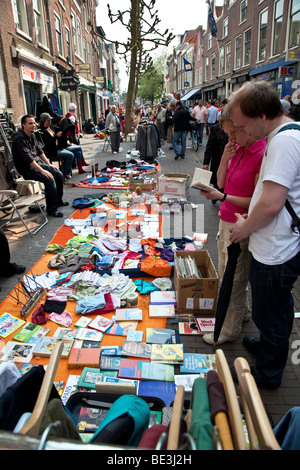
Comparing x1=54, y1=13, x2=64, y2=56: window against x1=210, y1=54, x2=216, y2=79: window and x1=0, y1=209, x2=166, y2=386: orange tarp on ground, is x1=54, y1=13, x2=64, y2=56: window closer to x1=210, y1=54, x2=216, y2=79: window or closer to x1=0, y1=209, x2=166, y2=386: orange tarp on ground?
x1=210, y1=54, x2=216, y2=79: window

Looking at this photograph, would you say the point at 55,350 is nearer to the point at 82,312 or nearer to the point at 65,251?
the point at 82,312

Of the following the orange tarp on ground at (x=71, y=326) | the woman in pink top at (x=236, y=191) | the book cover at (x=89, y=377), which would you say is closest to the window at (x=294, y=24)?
the woman in pink top at (x=236, y=191)

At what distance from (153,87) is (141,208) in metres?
63.2

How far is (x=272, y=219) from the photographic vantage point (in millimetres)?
1834

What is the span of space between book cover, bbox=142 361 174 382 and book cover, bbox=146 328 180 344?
0.30 meters

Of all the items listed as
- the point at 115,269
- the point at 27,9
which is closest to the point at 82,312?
the point at 115,269

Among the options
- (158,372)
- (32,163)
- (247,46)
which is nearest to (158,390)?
(158,372)

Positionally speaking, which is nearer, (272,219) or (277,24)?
(272,219)

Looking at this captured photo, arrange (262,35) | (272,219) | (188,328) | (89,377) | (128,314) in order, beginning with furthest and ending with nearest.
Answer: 1. (262,35)
2. (128,314)
3. (188,328)
4. (89,377)
5. (272,219)

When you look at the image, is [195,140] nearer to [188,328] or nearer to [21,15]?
[21,15]

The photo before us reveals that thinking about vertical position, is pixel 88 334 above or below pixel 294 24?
below

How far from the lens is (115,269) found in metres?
4.12

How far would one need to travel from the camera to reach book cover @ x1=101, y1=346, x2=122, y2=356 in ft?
9.14

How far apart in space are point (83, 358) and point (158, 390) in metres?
0.74
